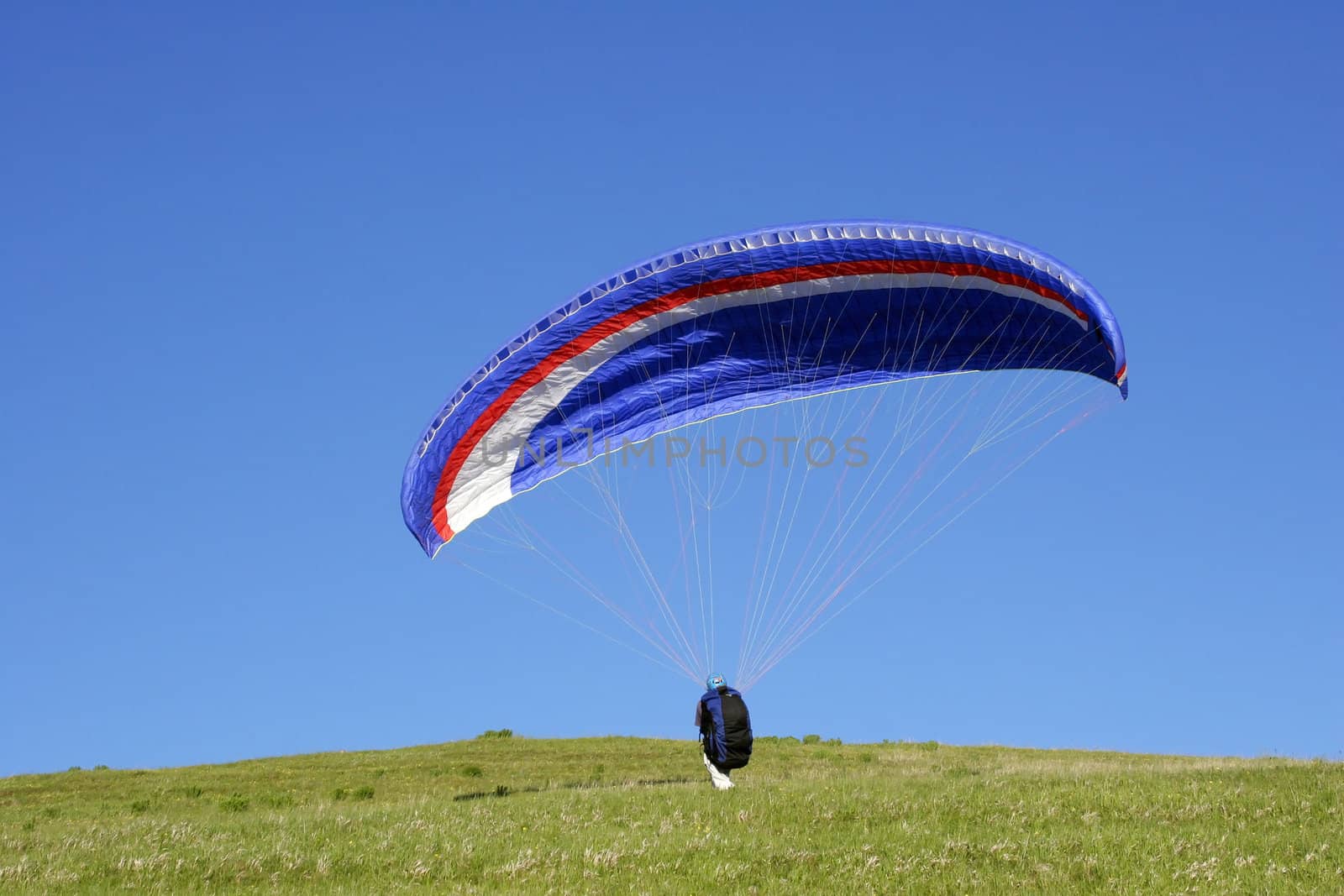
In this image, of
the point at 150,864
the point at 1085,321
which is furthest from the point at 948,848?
the point at 1085,321

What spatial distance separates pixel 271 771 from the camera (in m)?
28.0

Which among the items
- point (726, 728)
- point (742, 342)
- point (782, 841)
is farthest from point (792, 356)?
point (782, 841)

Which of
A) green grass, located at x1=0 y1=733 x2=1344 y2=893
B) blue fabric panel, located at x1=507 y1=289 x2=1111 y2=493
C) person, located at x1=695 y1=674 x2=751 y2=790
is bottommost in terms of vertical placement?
green grass, located at x1=0 y1=733 x2=1344 y2=893

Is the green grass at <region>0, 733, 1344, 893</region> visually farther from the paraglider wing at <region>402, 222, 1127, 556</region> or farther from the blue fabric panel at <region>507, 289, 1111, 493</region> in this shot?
the blue fabric panel at <region>507, 289, 1111, 493</region>

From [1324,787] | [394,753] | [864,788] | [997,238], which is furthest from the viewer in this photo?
[394,753]

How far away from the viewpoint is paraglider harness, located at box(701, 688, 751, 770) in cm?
1811

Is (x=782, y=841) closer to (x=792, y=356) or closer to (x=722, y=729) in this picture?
(x=722, y=729)

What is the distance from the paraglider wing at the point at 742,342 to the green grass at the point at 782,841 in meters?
5.31

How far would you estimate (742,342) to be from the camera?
20.5 metres

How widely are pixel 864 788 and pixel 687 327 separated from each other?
7.43 m

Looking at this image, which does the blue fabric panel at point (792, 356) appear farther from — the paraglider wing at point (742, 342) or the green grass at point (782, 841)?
the green grass at point (782, 841)

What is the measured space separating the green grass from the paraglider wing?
5.31 m

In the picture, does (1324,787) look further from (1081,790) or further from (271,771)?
(271,771)

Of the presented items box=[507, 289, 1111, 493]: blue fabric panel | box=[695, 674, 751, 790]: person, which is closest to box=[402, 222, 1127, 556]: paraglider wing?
box=[507, 289, 1111, 493]: blue fabric panel
